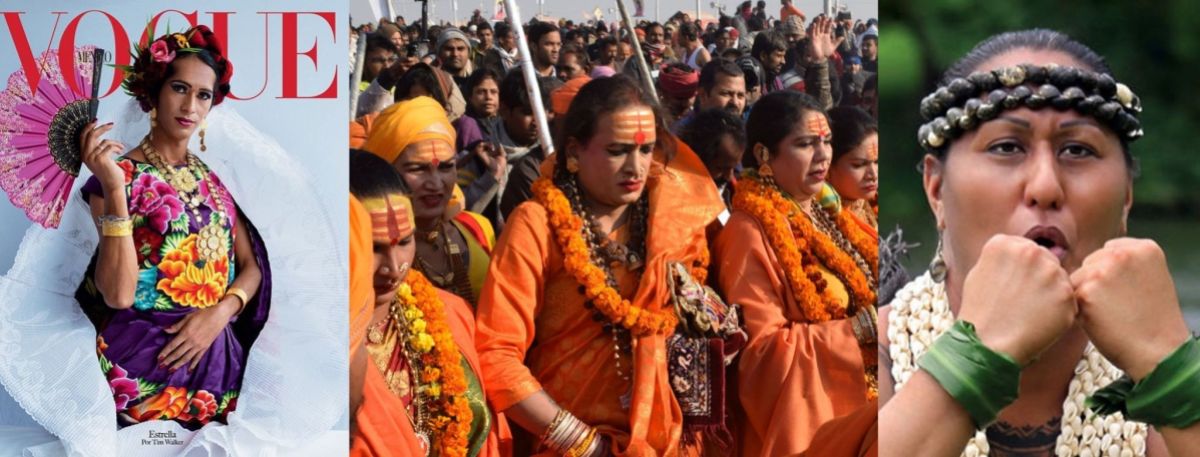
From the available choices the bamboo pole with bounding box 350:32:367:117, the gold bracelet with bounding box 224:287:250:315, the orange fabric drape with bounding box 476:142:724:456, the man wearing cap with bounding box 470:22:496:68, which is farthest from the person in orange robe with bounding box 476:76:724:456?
the gold bracelet with bounding box 224:287:250:315

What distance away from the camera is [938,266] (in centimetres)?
471

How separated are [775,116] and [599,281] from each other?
2.30ft

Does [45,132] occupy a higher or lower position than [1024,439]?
higher

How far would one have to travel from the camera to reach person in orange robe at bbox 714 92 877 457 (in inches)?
191

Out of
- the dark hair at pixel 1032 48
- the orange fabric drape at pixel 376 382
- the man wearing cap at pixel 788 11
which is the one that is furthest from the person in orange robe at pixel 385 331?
the dark hair at pixel 1032 48

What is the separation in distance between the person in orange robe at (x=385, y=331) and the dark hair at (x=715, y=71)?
933 mm

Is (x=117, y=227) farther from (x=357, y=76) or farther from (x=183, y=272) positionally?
(x=357, y=76)

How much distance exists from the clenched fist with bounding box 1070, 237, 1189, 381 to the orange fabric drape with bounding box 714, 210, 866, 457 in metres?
0.73

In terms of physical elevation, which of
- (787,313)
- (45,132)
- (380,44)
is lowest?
(787,313)

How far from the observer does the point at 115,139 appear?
A: 5.09 m

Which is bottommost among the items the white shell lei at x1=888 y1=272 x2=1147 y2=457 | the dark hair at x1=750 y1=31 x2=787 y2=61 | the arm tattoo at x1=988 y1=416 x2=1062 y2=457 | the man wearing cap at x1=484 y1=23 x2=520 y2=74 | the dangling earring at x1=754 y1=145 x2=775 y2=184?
the arm tattoo at x1=988 y1=416 x2=1062 y2=457

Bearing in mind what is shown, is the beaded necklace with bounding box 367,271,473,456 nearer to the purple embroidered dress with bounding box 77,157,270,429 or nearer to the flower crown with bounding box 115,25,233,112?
the purple embroidered dress with bounding box 77,157,270,429

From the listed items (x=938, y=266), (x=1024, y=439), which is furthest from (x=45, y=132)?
(x=1024, y=439)

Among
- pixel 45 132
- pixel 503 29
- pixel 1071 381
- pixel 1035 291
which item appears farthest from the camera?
pixel 45 132
